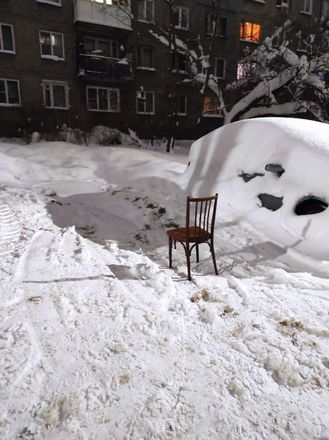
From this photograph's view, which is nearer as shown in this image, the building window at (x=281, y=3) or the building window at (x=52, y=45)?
the building window at (x=52, y=45)

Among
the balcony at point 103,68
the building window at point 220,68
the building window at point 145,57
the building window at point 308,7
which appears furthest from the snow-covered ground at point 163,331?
the building window at point 308,7

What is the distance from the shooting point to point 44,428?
189 cm

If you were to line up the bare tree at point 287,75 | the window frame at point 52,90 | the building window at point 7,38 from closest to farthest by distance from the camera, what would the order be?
the bare tree at point 287,75, the building window at point 7,38, the window frame at point 52,90

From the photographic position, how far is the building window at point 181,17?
19.8 meters

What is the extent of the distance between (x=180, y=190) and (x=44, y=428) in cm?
593

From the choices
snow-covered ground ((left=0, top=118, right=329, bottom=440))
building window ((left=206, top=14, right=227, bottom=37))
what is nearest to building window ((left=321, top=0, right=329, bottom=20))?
building window ((left=206, top=14, right=227, bottom=37))

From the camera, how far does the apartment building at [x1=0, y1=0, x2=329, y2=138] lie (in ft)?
54.1

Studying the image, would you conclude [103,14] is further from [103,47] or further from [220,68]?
[220,68]

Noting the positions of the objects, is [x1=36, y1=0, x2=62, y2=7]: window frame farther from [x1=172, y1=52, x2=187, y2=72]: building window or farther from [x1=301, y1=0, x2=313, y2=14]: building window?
[x1=301, y1=0, x2=313, y2=14]: building window

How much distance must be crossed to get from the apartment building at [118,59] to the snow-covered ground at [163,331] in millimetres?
12660

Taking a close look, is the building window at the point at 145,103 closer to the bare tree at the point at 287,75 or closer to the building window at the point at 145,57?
the building window at the point at 145,57

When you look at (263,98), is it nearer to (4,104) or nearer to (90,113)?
(90,113)

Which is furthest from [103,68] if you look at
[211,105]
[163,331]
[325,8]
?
[325,8]

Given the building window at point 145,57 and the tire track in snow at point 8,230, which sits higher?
the building window at point 145,57
